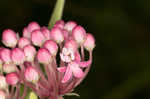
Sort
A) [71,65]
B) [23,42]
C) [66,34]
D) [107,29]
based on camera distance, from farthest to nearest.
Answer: [107,29]
[66,34]
[23,42]
[71,65]

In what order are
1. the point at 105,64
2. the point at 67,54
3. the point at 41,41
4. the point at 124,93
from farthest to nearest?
the point at 105,64, the point at 124,93, the point at 41,41, the point at 67,54

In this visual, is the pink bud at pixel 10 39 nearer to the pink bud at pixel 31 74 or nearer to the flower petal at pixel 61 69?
the pink bud at pixel 31 74

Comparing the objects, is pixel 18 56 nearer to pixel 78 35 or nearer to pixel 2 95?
pixel 2 95

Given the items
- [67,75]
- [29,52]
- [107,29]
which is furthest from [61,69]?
[107,29]

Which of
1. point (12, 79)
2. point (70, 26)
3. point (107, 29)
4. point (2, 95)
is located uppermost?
point (107, 29)

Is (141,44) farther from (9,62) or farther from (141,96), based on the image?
(9,62)

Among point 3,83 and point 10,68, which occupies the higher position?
point 10,68

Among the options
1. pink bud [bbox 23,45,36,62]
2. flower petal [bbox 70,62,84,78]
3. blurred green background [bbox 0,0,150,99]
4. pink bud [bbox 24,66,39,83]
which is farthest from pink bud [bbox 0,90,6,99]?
blurred green background [bbox 0,0,150,99]

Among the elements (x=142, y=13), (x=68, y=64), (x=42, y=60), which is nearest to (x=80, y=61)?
(x=68, y=64)

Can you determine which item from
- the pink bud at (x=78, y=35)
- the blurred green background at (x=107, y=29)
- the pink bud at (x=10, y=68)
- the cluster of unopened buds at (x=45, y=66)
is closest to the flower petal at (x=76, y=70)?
the cluster of unopened buds at (x=45, y=66)
